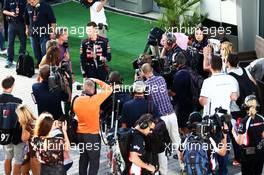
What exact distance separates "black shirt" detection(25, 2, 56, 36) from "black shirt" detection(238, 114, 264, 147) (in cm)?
631

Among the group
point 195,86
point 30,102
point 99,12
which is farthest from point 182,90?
point 99,12

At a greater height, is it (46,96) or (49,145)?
(46,96)

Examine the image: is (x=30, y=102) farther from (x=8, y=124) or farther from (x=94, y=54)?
(x=8, y=124)

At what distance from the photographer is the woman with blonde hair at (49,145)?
28.4 ft

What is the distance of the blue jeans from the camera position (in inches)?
568

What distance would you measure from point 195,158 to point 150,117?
2.54 ft

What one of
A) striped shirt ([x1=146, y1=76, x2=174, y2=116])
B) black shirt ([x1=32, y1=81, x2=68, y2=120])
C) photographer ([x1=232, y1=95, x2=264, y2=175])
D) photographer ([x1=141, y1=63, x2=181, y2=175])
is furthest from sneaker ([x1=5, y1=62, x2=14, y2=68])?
photographer ([x1=232, y1=95, x2=264, y2=175])

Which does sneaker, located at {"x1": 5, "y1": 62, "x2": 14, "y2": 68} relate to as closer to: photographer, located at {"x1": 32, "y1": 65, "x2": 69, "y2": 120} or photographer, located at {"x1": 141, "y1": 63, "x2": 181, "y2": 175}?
photographer, located at {"x1": 32, "y1": 65, "x2": 69, "y2": 120}

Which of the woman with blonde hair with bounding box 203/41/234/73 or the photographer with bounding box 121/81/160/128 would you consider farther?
the woman with blonde hair with bounding box 203/41/234/73

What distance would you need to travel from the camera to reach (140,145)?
8602 millimetres

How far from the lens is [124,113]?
956 centimetres

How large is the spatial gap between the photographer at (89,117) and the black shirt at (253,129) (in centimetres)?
197

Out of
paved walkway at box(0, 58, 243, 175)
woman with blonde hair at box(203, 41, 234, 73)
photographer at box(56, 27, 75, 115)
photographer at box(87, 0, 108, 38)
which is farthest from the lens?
photographer at box(87, 0, 108, 38)

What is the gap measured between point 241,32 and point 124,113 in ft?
19.0
